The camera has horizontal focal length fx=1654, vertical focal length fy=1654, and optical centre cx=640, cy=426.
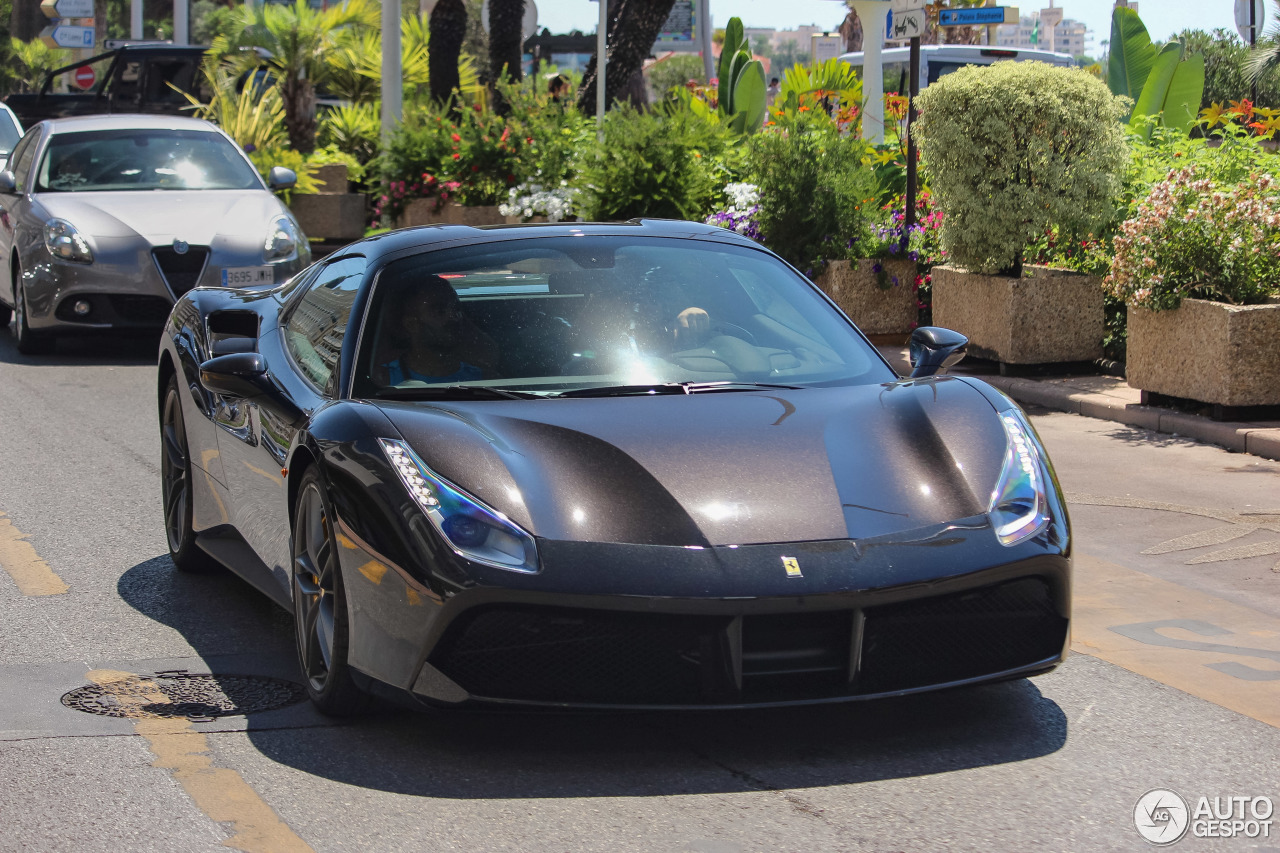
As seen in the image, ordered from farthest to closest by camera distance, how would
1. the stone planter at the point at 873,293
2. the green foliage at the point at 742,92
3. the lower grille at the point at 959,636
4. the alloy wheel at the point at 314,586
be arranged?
the green foliage at the point at 742,92 → the stone planter at the point at 873,293 → the alloy wheel at the point at 314,586 → the lower grille at the point at 959,636

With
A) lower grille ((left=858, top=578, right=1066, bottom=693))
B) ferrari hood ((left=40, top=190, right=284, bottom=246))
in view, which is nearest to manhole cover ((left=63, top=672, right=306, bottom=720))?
lower grille ((left=858, top=578, right=1066, bottom=693))

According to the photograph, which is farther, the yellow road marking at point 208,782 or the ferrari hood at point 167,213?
the ferrari hood at point 167,213

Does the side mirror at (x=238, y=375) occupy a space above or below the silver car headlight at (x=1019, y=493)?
above

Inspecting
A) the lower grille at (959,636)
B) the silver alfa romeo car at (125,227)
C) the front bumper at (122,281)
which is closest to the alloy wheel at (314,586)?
the lower grille at (959,636)

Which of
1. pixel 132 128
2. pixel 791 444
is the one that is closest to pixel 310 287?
pixel 791 444

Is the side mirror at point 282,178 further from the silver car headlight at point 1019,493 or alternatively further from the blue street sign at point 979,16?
the silver car headlight at point 1019,493

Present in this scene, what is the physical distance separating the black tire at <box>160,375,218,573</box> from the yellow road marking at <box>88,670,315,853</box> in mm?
1405

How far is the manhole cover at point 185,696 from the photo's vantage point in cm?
446

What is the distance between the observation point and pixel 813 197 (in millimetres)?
12398

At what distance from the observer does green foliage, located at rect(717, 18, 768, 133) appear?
17.8 metres

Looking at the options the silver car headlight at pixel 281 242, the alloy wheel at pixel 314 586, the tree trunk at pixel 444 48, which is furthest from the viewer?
the tree trunk at pixel 444 48

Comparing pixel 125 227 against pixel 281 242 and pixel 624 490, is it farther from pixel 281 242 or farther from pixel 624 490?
pixel 624 490

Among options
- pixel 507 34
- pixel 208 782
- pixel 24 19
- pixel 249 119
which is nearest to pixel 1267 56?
pixel 507 34

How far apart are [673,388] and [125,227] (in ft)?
27.1
